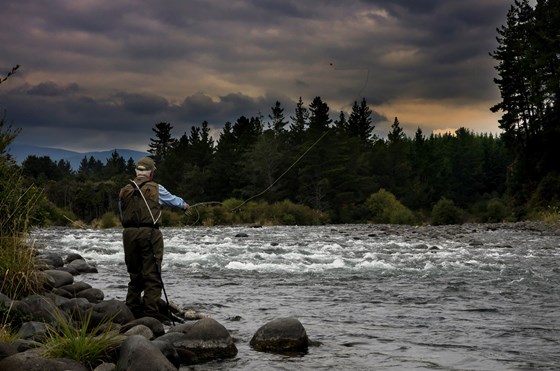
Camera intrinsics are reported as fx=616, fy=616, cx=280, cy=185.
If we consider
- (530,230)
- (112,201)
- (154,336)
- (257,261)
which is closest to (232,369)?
(154,336)

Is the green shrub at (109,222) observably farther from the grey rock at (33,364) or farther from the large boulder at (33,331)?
the grey rock at (33,364)

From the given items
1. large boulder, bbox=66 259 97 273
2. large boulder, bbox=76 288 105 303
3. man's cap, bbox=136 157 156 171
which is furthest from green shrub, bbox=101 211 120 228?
man's cap, bbox=136 157 156 171

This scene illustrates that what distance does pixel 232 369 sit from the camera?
6.01 m

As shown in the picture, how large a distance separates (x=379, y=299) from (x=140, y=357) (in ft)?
17.7

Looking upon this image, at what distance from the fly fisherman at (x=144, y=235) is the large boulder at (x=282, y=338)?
161cm

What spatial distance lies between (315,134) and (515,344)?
59495 mm

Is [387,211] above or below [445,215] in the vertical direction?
above

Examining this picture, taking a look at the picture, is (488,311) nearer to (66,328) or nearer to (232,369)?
(232,369)

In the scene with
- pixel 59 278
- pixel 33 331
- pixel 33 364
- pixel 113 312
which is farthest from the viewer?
pixel 59 278

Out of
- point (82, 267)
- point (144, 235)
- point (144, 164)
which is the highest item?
point (144, 164)

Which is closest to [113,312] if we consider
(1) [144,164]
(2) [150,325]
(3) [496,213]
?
(2) [150,325]

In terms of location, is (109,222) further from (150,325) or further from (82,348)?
(82,348)

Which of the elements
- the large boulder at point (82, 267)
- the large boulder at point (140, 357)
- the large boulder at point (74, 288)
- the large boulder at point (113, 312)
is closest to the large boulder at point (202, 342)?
the large boulder at point (140, 357)

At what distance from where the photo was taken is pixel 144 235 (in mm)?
7664
